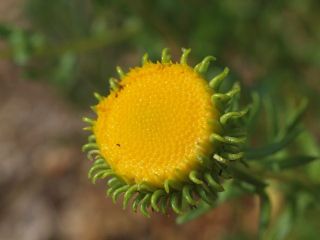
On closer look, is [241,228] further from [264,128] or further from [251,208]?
[264,128]

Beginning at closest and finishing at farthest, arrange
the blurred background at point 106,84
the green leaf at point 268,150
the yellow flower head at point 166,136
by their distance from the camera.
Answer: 1. the yellow flower head at point 166,136
2. the green leaf at point 268,150
3. the blurred background at point 106,84

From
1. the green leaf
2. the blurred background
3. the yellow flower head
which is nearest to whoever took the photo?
the yellow flower head

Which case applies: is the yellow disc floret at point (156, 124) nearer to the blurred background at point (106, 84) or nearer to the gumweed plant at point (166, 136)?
the gumweed plant at point (166, 136)

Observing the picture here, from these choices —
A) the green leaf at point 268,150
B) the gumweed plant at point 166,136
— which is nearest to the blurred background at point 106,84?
the green leaf at point 268,150

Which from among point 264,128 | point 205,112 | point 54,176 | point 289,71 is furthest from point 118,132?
point 54,176

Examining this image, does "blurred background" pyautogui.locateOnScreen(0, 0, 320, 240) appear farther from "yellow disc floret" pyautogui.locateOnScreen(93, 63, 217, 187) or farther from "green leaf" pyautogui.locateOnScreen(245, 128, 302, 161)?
"yellow disc floret" pyautogui.locateOnScreen(93, 63, 217, 187)

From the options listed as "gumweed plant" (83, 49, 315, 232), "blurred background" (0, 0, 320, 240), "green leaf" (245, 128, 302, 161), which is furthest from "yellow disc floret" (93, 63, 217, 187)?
"blurred background" (0, 0, 320, 240)

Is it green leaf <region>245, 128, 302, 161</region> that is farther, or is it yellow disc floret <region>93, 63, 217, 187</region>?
green leaf <region>245, 128, 302, 161</region>

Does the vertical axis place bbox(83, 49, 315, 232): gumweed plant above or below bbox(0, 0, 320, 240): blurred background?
below

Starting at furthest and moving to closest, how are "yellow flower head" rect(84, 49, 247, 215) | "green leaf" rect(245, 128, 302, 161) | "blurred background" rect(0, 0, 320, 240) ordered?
"blurred background" rect(0, 0, 320, 240) < "green leaf" rect(245, 128, 302, 161) < "yellow flower head" rect(84, 49, 247, 215)
